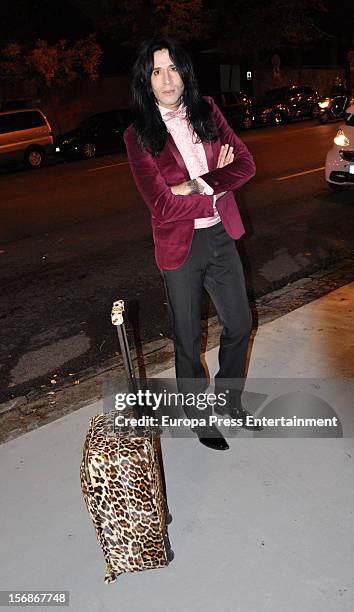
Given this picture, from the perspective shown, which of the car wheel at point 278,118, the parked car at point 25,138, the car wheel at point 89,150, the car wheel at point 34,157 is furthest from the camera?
the car wheel at point 278,118

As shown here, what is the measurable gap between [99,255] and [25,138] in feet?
38.4

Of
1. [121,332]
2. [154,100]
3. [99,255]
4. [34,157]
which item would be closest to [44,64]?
[34,157]

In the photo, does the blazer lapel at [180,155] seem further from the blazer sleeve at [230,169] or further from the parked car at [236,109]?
the parked car at [236,109]

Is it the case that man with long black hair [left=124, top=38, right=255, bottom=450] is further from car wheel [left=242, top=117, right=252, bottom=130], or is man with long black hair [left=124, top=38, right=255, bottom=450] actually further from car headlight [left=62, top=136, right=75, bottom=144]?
car wheel [left=242, top=117, right=252, bottom=130]

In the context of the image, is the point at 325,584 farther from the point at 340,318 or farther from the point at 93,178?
the point at 93,178

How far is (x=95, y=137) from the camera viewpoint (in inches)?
738

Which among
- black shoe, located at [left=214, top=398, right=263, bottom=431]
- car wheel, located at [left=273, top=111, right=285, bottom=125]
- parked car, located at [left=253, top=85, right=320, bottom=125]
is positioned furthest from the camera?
car wheel, located at [left=273, top=111, right=285, bottom=125]

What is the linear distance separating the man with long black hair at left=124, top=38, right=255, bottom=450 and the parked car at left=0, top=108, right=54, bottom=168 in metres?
15.4

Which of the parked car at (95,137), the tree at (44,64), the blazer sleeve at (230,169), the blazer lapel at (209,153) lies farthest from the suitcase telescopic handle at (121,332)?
the tree at (44,64)

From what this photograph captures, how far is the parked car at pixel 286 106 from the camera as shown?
78.7 feet

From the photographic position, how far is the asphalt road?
16.1ft

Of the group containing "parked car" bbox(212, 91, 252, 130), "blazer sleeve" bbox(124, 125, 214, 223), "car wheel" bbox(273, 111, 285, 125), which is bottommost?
"car wheel" bbox(273, 111, 285, 125)

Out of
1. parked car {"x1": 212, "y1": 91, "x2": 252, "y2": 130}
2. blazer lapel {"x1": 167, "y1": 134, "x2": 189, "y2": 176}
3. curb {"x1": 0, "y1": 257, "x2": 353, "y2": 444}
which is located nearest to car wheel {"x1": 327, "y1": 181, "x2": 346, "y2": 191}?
curb {"x1": 0, "y1": 257, "x2": 353, "y2": 444}

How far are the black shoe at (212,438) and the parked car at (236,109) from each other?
2148cm
